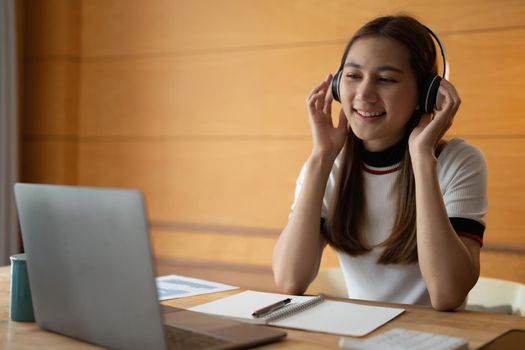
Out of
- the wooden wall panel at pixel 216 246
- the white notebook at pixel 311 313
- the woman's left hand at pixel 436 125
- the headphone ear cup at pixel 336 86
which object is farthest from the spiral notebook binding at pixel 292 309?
the wooden wall panel at pixel 216 246

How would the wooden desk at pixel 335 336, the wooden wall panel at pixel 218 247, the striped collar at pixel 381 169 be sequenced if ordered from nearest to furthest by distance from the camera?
the wooden desk at pixel 335 336, the striped collar at pixel 381 169, the wooden wall panel at pixel 218 247

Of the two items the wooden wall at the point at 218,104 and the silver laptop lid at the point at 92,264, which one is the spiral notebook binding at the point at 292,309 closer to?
the silver laptop lid at the point at 92,264

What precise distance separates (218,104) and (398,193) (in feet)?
6.02

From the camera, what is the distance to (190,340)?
1182 mm

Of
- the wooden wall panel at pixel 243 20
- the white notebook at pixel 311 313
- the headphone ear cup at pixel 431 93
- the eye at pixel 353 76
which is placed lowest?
the white notebook at pixel 311 313

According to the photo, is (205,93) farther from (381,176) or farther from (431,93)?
(431,93)

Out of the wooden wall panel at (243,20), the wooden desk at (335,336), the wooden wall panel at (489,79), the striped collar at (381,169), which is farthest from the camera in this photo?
the wooden wall panel at (243,20)

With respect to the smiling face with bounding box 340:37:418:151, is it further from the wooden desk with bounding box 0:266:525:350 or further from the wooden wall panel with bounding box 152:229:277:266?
the wooden wall panel with bounding box 152:229:277:266

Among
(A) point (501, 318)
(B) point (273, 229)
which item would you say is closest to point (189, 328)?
(A) point (501, 318)

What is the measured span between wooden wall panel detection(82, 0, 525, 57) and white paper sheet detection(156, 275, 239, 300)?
1.78m

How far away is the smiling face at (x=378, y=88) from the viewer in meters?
1.97

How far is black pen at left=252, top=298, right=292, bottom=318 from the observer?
1432 mm

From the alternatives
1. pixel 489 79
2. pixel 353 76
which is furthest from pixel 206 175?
pixel 353 76

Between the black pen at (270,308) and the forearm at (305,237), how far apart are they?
345 millimetres
